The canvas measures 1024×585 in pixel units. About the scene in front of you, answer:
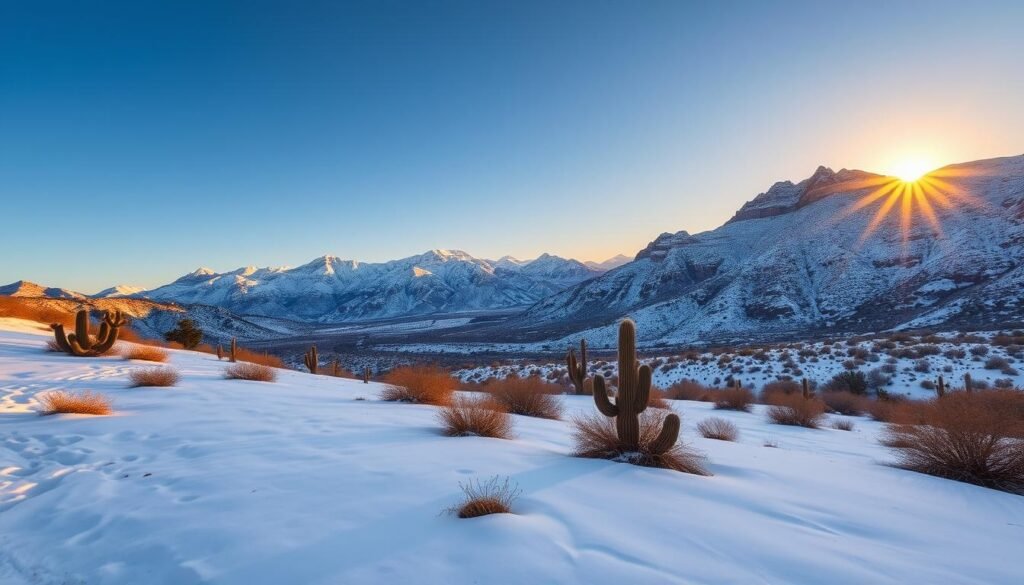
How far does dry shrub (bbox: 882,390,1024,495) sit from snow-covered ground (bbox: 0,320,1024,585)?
54 centimetres

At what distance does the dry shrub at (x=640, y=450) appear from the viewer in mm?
5395

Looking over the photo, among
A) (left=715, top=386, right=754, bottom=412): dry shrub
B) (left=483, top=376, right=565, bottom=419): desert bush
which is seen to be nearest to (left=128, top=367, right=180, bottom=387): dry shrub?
(left=483, top=376, right=565, bottom=419): desert bush

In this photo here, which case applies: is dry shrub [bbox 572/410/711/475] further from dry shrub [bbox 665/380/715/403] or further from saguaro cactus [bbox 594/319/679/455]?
dry shrub [bbox 665/380/715/403]

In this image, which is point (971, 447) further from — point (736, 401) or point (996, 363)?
point (996, 363)

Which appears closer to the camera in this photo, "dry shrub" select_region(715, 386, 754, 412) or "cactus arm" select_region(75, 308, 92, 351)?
"cactus arm" select_region(75, 308, 92, 351)

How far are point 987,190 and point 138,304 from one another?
119m

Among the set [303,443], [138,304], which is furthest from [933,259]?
[138,304]

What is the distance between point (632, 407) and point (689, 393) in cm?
1617

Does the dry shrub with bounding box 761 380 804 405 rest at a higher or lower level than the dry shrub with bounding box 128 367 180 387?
lower

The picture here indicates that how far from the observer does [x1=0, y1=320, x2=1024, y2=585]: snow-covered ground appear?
2.86 meters

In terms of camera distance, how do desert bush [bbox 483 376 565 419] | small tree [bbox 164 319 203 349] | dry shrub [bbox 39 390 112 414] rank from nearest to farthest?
dry shrub [bbox 39 390 112 414]
desert bush [bbox 483 376 565 419]
small tree [bbox 164 319 203 349]

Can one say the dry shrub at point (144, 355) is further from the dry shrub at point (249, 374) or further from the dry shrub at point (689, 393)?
the dry shrub at point (689, 393)

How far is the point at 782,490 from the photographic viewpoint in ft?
15.7

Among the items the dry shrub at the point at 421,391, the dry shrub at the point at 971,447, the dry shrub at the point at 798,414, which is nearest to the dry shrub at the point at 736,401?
the dry shrub at the point at 798,414
